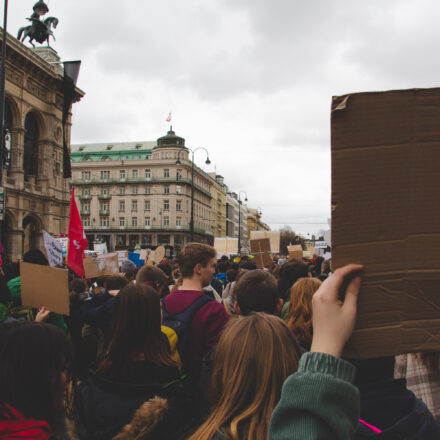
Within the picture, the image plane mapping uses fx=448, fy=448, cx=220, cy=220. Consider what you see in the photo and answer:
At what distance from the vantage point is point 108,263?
10492 millimetres

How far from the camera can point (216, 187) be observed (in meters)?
102

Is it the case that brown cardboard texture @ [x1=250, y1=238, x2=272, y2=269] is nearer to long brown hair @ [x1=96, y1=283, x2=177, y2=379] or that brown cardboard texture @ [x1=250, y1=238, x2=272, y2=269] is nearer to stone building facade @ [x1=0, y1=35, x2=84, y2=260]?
long brown hair @ [x1=96, y1=283, x2=177, y2=379]

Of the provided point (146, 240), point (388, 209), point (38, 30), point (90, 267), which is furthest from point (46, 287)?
point (146, 240)

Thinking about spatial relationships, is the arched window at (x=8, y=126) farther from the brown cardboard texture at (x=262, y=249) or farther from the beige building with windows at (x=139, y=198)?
the beige building with windows at (x=139, y=198)

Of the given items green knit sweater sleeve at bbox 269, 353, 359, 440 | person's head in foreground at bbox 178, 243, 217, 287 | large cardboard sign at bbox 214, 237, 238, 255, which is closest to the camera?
green knit sweater sleeve at bbox 269, 353, 359, 440

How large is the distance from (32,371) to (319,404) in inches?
52.2

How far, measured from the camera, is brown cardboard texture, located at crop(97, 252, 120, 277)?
408 inches

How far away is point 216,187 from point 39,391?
10004 centimetres

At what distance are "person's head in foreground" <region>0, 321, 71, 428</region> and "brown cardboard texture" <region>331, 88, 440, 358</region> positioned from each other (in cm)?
133

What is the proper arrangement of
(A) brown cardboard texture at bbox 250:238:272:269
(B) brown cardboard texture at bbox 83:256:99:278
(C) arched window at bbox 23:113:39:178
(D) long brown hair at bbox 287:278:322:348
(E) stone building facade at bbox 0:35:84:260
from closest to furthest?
(D) long brown hair at bbox 287:278:322:348, (B) brown cardboard texture at bbox 83:256:99:278, (A) brown cardboard texture at bbox 250:238:272:269, (E) stone building facade at bbox 0:35:84:260, (C) arched window at bbox 23:113:39:178

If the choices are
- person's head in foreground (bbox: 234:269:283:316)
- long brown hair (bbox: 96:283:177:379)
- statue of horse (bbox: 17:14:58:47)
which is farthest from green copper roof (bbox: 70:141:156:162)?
long brown hair (bbox: 96:283:177:379)

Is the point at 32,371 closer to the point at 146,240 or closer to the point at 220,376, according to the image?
the point at 220,376

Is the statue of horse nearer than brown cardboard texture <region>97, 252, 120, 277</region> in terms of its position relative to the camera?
No

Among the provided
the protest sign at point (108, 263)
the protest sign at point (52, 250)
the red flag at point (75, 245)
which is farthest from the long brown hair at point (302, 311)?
the protest sign at point (108, 263)
